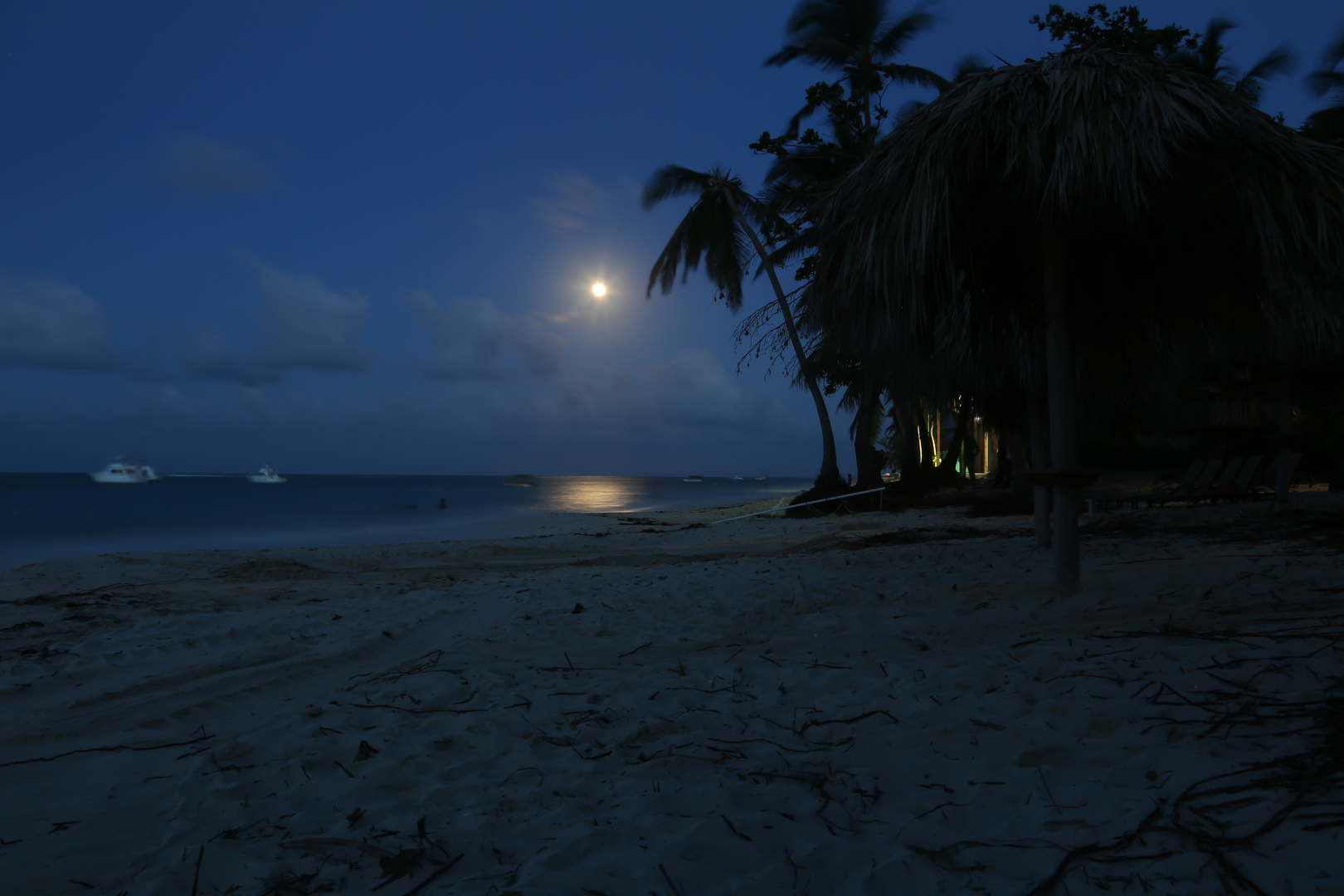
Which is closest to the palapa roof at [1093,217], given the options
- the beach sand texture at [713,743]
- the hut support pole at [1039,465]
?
the hut support pole at [1039,465]

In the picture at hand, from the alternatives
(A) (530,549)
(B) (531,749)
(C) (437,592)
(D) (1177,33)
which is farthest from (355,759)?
(D) (1177,33)

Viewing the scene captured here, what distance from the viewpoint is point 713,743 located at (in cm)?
219

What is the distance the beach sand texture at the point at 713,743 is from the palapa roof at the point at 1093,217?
1681 mm

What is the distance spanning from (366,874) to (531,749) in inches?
28.4

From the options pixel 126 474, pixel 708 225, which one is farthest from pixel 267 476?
pixel 708 225

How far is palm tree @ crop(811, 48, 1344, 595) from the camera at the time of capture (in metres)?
3.09

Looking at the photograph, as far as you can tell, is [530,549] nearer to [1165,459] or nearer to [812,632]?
[812,632]

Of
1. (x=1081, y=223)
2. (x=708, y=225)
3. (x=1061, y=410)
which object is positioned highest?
(x=708, y=225)

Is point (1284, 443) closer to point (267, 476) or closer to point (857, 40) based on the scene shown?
point (857, 40)

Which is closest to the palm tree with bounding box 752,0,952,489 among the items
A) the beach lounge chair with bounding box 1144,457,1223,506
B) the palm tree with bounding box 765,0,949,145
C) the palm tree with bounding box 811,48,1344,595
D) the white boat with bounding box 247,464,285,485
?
the palm tree with bounding box 765,0,949,145

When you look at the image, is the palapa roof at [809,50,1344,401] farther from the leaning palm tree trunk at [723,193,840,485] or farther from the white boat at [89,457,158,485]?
the white boat at [89,457,158,485]

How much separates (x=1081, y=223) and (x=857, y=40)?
1324cm

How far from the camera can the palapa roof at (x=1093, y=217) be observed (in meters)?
3.09

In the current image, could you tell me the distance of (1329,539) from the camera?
485 centimetres
